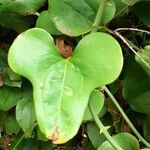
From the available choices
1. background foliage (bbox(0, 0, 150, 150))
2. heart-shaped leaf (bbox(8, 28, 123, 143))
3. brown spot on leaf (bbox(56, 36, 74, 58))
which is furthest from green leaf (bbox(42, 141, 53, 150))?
heart-shaped leaf (bbox(8, 28, 123, 143))

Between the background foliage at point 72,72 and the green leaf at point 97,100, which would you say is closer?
the background foliage at point 72,72

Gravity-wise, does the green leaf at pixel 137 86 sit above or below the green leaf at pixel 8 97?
above

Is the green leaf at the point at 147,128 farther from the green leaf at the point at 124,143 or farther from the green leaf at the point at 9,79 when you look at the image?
the green leaf at the point at 9,79

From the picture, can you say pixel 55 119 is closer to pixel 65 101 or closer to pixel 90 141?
pixel 65 101

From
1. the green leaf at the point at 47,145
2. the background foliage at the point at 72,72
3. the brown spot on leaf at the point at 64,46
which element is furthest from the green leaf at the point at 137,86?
the green leaf at the point at 47,145

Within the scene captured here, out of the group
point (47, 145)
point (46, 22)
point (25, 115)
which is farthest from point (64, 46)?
point (47, 145)

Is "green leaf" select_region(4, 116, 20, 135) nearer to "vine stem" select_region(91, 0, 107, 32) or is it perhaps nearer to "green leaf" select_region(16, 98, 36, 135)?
"green leaf" select_region(16, 98, 36, 135)

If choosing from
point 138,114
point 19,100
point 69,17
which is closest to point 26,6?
point 69,17
